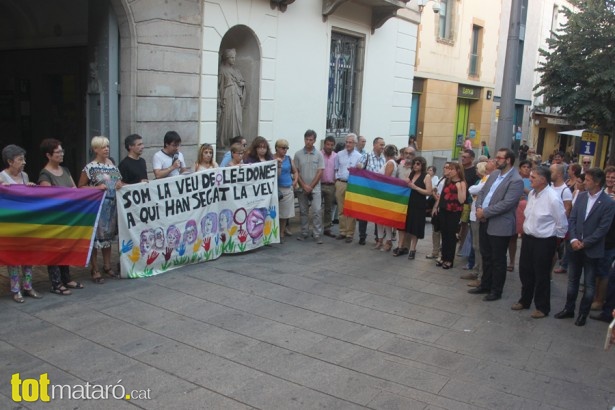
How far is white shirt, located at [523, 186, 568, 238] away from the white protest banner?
4.12 metres

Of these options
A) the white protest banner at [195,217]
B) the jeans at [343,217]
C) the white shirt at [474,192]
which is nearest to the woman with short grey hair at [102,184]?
the white protest banner at [195,217]

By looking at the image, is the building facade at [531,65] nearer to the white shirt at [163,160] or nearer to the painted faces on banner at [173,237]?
the white shirt at [163,160]

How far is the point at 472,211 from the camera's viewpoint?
28.2ft

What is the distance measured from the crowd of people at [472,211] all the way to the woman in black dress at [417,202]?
16 mm

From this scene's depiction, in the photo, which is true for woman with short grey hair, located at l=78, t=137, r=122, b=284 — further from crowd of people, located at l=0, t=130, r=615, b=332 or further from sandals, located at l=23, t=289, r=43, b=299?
sandals, located at l=23, t=289, r=43, b=299

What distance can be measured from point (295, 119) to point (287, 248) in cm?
410

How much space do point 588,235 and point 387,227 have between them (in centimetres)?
377

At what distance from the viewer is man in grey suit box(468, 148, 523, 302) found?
7398 millimetres

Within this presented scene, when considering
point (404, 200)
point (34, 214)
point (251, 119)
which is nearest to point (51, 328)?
point (34, 214)

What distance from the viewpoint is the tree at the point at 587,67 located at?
56.1ft

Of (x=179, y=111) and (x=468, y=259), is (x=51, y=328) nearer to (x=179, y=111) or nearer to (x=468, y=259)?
(x=179, y=111)

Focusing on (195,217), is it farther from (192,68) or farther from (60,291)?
(192,68)

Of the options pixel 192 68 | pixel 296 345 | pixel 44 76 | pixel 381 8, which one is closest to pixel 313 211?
pixel 192 68

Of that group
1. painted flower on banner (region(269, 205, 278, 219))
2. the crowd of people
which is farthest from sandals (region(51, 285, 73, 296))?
painted flower on banner (region(269, 205, 278, 219))
